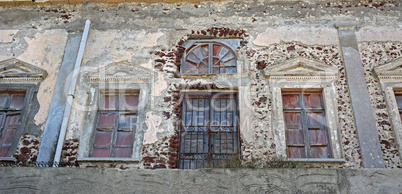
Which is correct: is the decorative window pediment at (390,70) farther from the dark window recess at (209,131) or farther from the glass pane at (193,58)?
the glass pane at (193,58)

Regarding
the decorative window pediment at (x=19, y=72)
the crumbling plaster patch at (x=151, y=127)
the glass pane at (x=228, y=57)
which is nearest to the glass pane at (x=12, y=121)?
the decorative window pediment at (x=19, y=72)

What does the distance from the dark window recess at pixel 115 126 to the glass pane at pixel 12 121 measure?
5.45 ft

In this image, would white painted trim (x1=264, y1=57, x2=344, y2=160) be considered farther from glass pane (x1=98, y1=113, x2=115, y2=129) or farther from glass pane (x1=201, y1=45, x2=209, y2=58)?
glass pane (x1=98, y1=113, x2=115, y2=129)

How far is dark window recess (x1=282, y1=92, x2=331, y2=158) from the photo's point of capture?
8336 mm

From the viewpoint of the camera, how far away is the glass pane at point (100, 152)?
8.43 m

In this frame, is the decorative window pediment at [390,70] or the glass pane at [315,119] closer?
the glass pane at [315,119]

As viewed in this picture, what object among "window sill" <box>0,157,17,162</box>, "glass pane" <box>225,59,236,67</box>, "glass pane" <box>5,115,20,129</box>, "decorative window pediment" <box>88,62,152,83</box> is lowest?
"window sill" <box>0,157,17,162</box>

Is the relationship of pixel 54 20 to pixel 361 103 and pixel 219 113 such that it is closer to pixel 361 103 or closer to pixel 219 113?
pixel 219 113

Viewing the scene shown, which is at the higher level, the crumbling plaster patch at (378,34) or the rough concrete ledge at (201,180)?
the crumbling plaster patch at (378,34)

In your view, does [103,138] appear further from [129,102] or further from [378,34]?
[378,34]

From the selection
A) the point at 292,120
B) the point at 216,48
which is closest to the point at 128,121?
the point at 216,48

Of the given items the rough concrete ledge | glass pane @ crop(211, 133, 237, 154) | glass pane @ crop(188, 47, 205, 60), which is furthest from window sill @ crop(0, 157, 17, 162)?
glass pane @ crop(188, 47, 205, 60)

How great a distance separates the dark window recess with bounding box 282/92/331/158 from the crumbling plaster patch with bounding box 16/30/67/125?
4817 millimetres

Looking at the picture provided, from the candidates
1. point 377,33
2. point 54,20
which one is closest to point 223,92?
point 377,33
